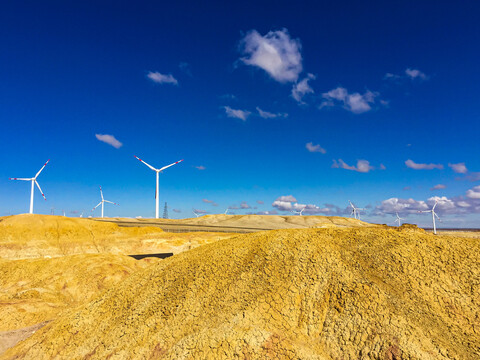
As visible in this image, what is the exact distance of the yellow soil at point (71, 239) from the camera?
38.6m

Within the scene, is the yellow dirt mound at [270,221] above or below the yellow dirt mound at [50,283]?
above

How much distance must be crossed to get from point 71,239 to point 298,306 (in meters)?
44.6

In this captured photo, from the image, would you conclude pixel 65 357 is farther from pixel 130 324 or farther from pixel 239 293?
pixel 239 293

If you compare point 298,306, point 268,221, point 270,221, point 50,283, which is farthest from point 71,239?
point 270,221

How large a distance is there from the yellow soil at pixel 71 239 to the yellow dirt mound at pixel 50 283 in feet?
39.5

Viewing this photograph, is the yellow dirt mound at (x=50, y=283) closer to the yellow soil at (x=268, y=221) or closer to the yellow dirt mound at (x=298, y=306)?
the yellow dirt mound at (x=298, y=306)

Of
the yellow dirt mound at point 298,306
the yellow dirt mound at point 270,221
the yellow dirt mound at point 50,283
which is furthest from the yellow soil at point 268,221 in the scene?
the yellow dirt mound at point 298,306

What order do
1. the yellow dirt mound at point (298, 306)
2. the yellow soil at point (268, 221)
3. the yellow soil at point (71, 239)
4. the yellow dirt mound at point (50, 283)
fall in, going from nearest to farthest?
1. the yellow dirt mound at point (298, 306)
2. the yellow dirt mound at point (50, 283)
3. the yellow soil at point (71, 239)
4. the yellow soil at point (268, 221)

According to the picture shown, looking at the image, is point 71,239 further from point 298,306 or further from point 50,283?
point 298,306

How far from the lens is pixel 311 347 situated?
7.09 m

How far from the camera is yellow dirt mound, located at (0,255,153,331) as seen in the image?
16.2 metres

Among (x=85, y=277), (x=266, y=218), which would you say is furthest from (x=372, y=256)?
(x=266, y=218)

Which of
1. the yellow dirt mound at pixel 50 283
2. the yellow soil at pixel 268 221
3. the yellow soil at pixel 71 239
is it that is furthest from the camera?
the yellow soil at pixel 268 221

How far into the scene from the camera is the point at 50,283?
2323cm
